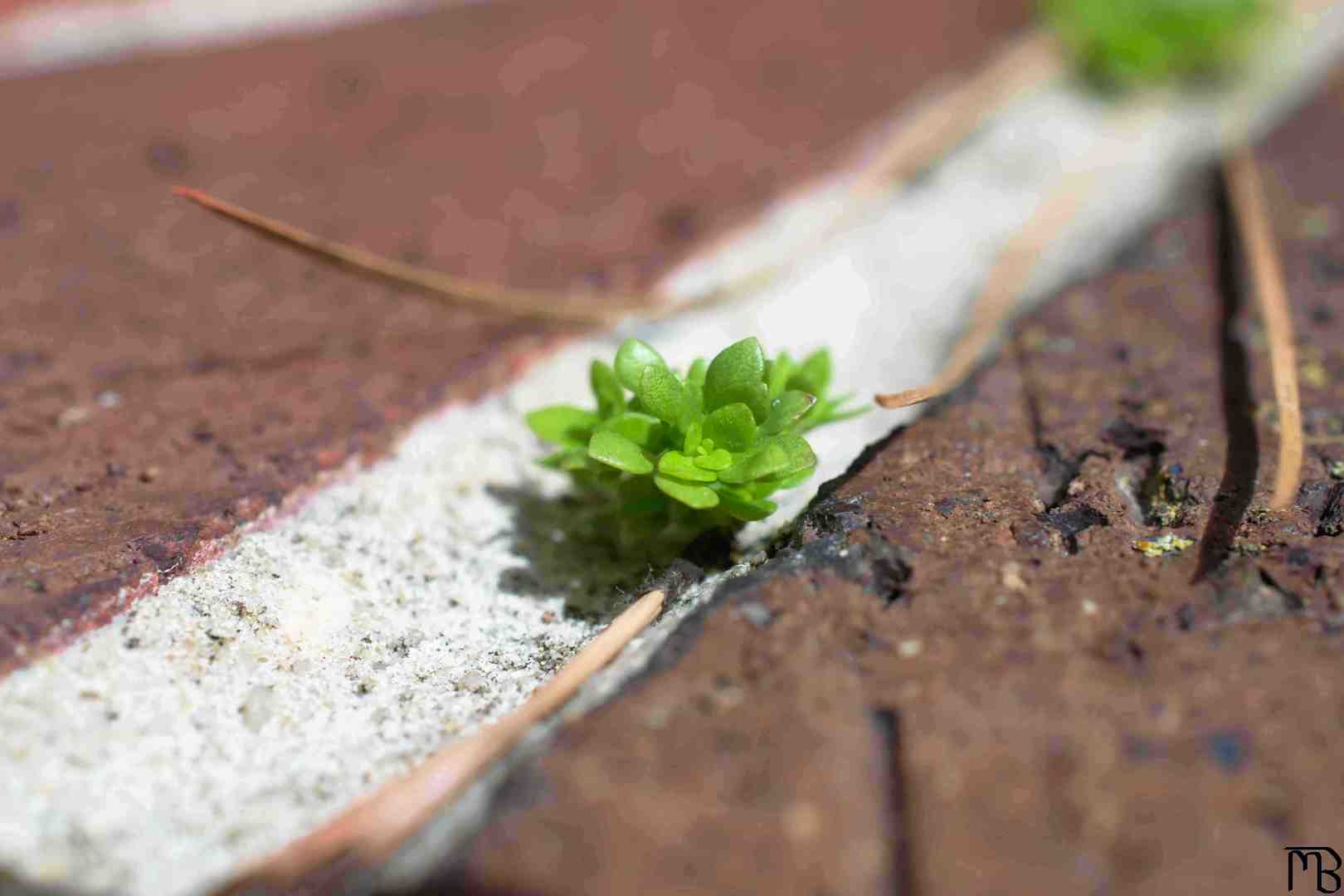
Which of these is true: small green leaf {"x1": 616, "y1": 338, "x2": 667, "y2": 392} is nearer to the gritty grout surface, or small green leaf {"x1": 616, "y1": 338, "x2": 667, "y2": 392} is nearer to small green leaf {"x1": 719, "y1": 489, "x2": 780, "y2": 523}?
small green leaf {"x1": 719, "y1": 489, "x2": 780, "y2": 523}

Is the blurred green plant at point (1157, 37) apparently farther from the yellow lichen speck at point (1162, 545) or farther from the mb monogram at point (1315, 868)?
the mb monogram at point (1315, 868)

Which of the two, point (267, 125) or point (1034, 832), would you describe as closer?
point (1034, 832)

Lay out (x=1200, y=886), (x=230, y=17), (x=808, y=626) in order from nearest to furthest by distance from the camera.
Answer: (x=1200, y=886) < (x=808, y=626) < (x=230, y=17)

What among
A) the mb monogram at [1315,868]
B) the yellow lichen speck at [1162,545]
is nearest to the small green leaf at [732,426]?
the yellow lichen speck at [1162,545]

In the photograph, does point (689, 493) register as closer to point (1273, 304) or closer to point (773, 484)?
point (773, 484)

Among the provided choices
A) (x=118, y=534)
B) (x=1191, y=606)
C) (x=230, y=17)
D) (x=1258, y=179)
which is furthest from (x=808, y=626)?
(x=230, y=17)

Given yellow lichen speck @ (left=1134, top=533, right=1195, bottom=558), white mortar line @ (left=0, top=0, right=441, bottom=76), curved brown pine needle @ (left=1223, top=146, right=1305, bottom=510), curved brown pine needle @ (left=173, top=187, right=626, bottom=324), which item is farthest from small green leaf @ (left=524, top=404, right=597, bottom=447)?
white mortar line @ (left=0, top=0, right=441, bottom=76)

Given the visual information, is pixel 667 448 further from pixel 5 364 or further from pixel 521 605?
pixel 5 364
